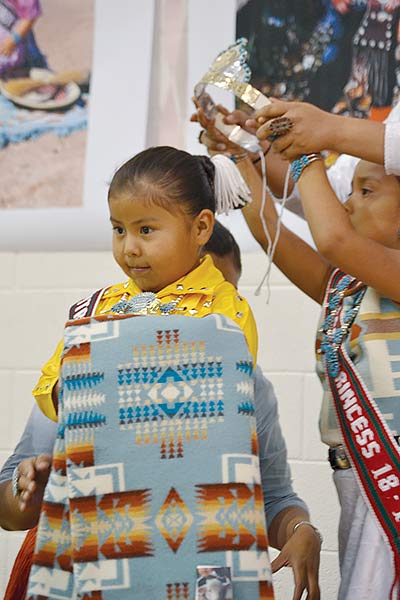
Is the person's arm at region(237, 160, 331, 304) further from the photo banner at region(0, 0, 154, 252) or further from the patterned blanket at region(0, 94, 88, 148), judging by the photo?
the patterned blanket at region(0, 94, 88, 148)

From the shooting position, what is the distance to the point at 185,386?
894mm

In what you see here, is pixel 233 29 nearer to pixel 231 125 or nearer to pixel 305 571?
pixel 231 125

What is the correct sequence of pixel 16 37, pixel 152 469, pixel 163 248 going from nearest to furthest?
1. pixel 152 469
2. pixel 163 248
3. pixel 16 37

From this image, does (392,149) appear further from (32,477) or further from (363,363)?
(32,477)

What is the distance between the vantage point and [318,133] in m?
1.13

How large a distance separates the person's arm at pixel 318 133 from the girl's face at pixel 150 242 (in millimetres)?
160

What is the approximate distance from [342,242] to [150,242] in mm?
237

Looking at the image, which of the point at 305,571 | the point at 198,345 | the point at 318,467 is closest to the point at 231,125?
the point at 198,345

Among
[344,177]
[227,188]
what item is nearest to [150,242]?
[227,188]

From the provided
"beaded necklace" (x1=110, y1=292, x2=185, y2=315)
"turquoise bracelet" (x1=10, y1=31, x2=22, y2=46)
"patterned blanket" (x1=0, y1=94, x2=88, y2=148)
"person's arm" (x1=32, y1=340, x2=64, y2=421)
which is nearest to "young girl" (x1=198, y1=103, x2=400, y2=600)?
"beaded necklace" (x1=110, y1=292, x2=185, y2=315)

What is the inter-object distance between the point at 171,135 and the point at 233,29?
257mm

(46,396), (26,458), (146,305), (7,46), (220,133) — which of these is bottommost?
(26,458)

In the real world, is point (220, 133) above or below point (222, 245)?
above

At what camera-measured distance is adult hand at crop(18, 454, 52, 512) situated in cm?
97
